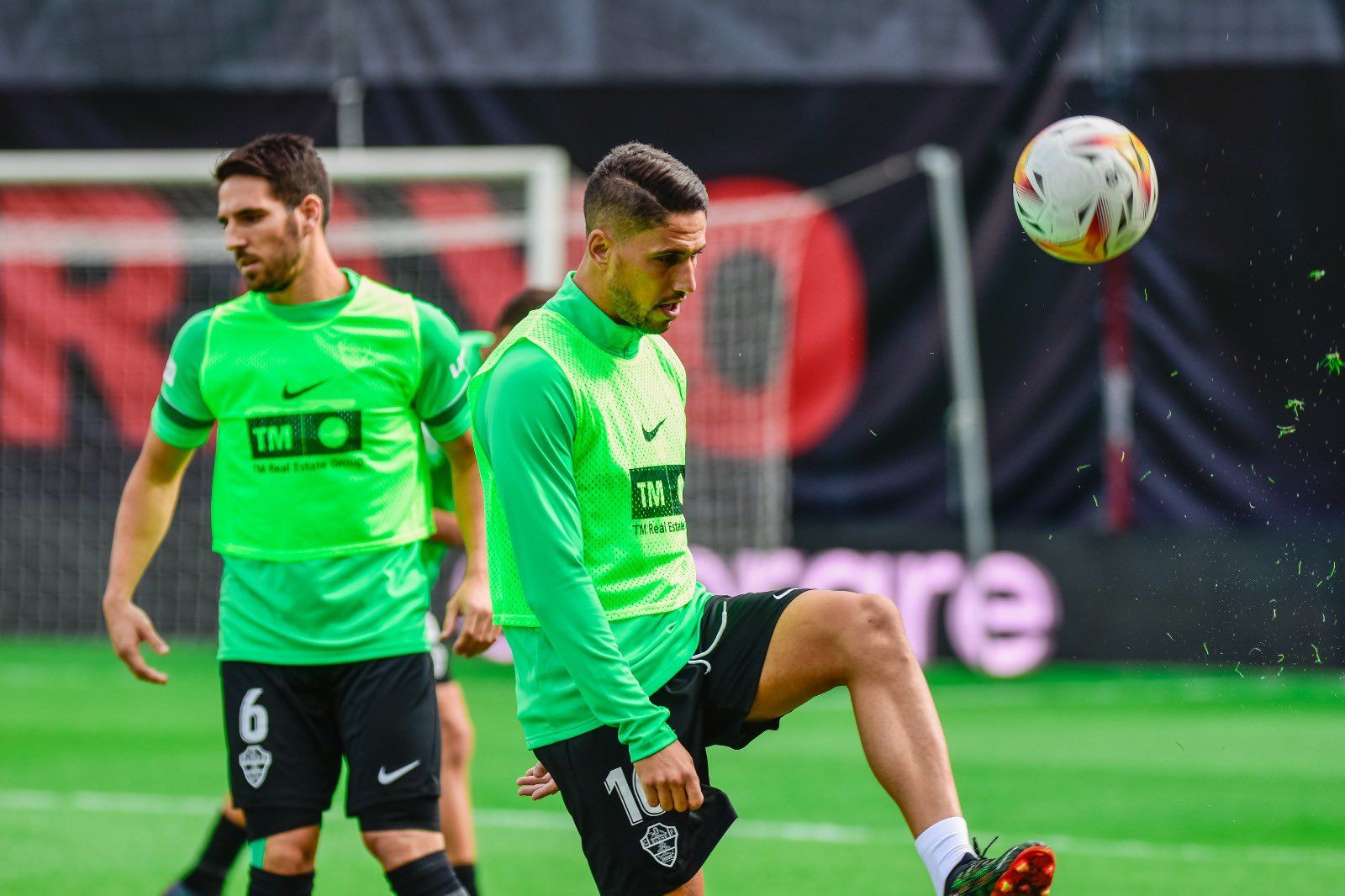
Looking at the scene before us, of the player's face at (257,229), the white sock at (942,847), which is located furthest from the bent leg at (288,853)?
Answer: the white sock at (942,847)

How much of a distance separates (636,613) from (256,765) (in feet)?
3.96

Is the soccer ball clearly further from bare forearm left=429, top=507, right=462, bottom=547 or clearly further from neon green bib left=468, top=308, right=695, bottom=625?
bare forearm left=429, top=507, right=462, bottom=547

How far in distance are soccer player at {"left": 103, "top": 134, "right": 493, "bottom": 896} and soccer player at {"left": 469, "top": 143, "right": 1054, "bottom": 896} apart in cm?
65

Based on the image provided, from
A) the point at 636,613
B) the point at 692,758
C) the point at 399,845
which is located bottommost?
the point at 399,845

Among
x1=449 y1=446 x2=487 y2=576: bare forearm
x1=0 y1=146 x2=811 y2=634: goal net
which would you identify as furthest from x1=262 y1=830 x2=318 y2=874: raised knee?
x1=0 y1=146 x2=811 y2=634: goal net

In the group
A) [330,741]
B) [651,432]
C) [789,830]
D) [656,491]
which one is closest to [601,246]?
[651,432]

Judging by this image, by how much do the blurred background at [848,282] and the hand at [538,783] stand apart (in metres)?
6.43

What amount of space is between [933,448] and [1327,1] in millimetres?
3879

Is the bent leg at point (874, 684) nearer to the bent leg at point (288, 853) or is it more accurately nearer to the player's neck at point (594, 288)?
the player's neck at point (594, 288)

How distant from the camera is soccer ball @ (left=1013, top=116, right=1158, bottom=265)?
4453mm

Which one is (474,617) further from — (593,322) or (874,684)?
(874,684)

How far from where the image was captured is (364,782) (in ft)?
14.3

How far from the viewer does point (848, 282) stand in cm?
1278

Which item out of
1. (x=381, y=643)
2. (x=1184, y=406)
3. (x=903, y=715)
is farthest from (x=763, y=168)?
(x=903, y=715)
